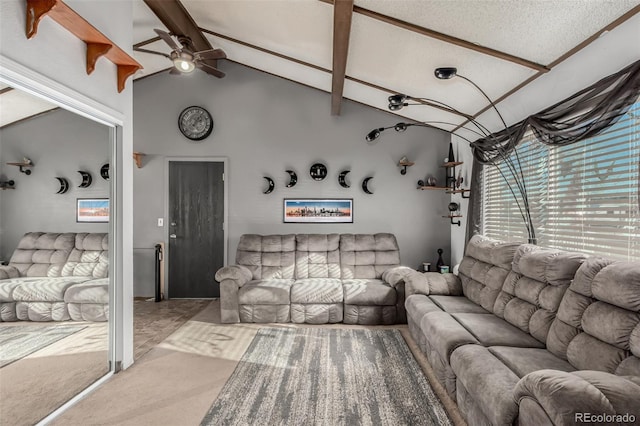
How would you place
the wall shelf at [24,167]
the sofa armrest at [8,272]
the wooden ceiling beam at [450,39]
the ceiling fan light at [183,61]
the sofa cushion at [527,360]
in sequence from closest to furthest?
the sofa cushion at [527,360] < the sofa armrest at [8,272] < the wall shelf at [24,167] < the wooden ceiling beam at [450,39] < the ceiling fan light at [183,61]

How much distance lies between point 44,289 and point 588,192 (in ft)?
12.8

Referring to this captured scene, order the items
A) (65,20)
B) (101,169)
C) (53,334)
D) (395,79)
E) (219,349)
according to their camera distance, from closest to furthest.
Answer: (65,20)
(53,334)
(101,169)
(219,349)
(395,79)

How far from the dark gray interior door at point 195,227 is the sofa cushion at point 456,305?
325cm

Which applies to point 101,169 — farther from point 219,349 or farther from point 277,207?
point 277,207

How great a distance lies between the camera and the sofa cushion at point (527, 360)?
187cm

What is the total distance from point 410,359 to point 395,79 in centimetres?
289

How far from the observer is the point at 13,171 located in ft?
6.75

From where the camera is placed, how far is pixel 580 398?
1.26 m

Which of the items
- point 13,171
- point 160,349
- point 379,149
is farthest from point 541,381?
point 379,149

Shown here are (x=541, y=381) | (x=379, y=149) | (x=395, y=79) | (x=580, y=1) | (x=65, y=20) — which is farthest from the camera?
(x=379, y=149)

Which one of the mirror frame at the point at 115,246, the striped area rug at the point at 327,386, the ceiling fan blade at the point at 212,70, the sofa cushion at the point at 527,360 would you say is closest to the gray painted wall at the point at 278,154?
the ceiling fan blade at the point at 212,70

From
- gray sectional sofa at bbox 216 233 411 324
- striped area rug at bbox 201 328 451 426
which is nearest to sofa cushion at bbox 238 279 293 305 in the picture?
gray sectional sofa at bbox 216 233 411 324

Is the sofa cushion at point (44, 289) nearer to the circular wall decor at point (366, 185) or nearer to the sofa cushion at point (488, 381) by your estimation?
the sofa cushion at point (488, 381)

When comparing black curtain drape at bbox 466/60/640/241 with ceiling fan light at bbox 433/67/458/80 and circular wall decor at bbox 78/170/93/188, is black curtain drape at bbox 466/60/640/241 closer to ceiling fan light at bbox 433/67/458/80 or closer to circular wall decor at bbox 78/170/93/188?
ceiling fan light at bbox 433/67/458/80
